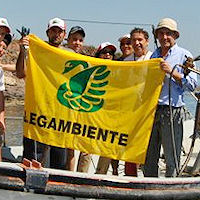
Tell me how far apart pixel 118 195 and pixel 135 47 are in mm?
1838

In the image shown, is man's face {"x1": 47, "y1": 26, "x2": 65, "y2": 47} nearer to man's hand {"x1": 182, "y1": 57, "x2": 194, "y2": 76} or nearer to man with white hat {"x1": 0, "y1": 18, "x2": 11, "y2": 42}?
man with white hat {"x1": 0, "y1": 18, "x2": 11, "y2": 42}

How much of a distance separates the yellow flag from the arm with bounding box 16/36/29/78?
0.31m

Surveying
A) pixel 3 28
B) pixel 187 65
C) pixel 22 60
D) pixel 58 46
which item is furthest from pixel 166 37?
pixel 3 28

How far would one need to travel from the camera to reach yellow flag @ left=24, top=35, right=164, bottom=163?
195 inches

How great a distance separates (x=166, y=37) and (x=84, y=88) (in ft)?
3.36

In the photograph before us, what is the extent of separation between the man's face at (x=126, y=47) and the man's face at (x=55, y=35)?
0.88 meters

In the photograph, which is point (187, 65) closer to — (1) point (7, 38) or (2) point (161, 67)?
(2) point (161, 67)

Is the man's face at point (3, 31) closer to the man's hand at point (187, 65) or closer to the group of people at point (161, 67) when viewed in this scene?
the group of people at point (161, 67)

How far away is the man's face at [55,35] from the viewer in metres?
5.54

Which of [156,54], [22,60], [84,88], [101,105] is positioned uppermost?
[156,54]

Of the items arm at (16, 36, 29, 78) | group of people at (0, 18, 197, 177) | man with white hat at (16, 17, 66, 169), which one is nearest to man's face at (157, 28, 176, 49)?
group of people at (0, 18, 197, 177)

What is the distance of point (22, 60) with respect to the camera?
5.23 m

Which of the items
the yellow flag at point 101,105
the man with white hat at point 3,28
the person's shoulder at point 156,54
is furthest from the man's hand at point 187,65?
the man with white hat at point 3,28

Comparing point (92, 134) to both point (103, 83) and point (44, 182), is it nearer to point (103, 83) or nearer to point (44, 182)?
→ point (103, 83)
